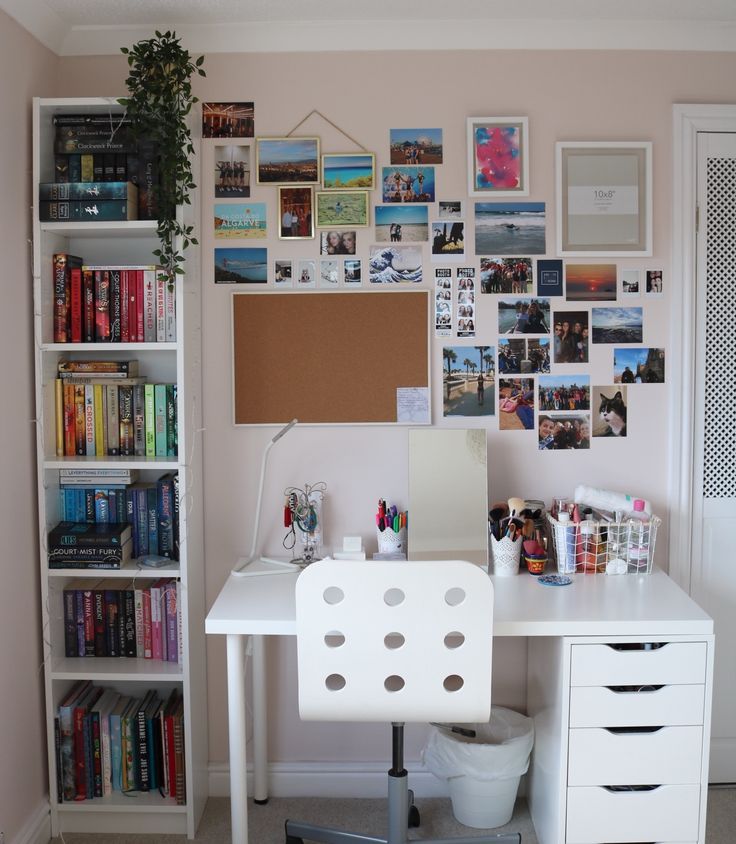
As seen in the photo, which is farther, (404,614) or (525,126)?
(525,126)

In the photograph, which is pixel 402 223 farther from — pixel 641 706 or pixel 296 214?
pixel 641 706

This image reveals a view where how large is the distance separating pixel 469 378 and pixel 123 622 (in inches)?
53.2

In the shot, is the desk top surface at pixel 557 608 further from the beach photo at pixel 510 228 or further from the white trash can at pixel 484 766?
the beach photo at pixel 510 228

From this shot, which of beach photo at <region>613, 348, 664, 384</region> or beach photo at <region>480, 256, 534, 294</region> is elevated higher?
beach photo at <region>480, 256, 534, 294</region>

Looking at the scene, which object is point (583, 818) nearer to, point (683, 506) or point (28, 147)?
point (683, 506)

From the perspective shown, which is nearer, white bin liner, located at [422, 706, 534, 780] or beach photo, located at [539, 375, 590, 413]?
white bin liner, located at [422, 706, 534, 780]

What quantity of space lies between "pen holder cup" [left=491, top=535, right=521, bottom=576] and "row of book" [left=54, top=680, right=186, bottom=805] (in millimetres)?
1107

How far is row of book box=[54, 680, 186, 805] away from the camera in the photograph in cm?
272

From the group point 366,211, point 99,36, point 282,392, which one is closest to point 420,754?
point 282,392

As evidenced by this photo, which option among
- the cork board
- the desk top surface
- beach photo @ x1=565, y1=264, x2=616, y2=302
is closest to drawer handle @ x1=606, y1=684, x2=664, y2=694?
the desk top surface

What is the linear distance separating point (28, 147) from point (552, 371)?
1742 millimetres

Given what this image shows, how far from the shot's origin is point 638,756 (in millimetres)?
2275

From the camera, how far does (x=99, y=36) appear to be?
8.96ft

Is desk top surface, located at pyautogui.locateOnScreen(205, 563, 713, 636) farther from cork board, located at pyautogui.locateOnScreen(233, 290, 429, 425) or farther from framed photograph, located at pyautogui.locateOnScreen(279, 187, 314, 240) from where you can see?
framed photograph, located at pyautogui.locateOnScreen(279, 187, 314, 240)
